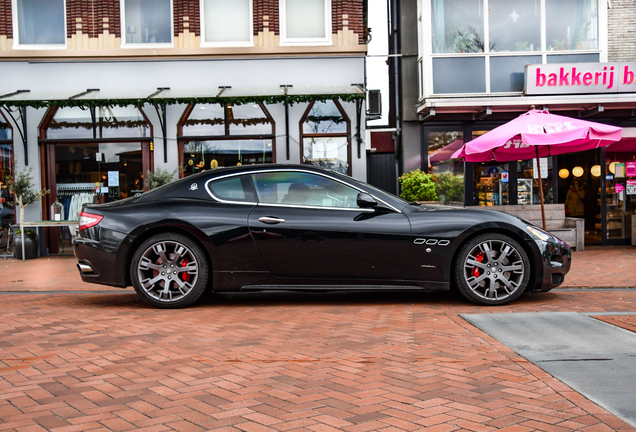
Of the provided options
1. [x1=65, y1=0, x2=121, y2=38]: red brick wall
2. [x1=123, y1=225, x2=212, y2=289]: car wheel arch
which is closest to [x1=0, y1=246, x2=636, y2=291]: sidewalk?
[x1=123, y1=225, x2=212, y2=289]: car wheel arch

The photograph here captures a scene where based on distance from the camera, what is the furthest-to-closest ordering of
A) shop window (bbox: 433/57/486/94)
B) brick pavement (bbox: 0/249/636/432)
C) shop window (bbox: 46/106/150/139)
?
shop window (bbox: 433/57/486/94), shop window (bbox: 46/106/150/139), brick pavement (bbox: 0/249/636/432)

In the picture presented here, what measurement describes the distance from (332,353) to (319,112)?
9.85 metres

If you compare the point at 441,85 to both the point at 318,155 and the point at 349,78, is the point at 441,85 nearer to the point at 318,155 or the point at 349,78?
the point at 349,78

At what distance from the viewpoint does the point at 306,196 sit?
605cm

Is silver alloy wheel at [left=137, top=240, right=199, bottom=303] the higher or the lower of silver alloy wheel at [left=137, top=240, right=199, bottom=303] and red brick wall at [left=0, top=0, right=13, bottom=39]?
the lower

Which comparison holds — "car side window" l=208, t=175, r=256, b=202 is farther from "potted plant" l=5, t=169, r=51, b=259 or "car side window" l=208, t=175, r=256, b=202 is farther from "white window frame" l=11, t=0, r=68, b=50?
"white window frame" l=11, t=0, r=68, b=50

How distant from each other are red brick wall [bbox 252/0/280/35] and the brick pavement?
8789 mm

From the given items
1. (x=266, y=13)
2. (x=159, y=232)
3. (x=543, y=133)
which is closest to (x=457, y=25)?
(x=266, y=13)

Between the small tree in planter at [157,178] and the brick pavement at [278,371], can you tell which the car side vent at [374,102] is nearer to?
the small tree in planter at [157,178]

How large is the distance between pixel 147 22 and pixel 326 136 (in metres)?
4.64

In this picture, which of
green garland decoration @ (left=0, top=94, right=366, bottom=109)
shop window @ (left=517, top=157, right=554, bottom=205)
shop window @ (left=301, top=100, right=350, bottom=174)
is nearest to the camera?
green garland decoration @ (left=0, top=94, right=366, bottom=109)

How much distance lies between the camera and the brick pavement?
293cm

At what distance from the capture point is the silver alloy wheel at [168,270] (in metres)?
5.90

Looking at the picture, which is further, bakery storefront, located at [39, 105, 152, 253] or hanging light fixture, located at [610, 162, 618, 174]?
hanging light fixture, located at [610, 162, 618, 174]
